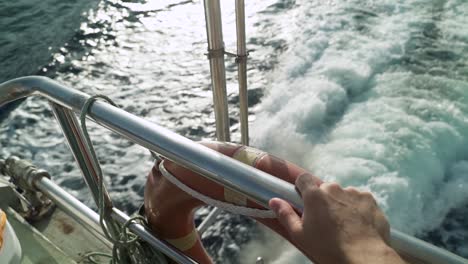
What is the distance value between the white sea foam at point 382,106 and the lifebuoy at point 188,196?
8.33 feet

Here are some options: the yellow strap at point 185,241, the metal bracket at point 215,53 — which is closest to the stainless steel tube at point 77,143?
the yellow strap at point 185,241

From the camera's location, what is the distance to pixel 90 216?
1.74m

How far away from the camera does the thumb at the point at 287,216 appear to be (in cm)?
86

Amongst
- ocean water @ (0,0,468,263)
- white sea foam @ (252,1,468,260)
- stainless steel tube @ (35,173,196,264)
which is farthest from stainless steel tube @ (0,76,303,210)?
white sea foam @ (252,1,468,260)

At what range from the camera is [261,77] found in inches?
227

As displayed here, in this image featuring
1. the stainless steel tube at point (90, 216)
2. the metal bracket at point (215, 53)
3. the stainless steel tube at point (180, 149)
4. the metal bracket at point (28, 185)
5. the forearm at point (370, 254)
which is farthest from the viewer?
the metal bracket at point (28, 185)

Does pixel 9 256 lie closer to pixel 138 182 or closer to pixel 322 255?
pixel 322 255

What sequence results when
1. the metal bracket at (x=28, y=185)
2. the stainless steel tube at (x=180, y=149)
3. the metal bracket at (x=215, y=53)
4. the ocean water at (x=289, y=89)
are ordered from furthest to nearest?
the ocean water at (x=289, y=89), the metal bracket at (x=28, y=185), the metal bracket at (x=215, y=53), the stainless steel tube at (x=180, y=149)

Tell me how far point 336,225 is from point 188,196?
68 cm

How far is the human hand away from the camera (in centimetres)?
81

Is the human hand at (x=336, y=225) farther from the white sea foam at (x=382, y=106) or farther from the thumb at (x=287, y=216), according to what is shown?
the white sea foam at (x=382, y=106)

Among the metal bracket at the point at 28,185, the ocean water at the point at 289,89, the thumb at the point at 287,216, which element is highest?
the thumb at the point at 287,216

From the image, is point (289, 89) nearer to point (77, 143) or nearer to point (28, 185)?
point (28, 185)

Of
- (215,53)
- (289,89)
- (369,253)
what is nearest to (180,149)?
(369,253)
